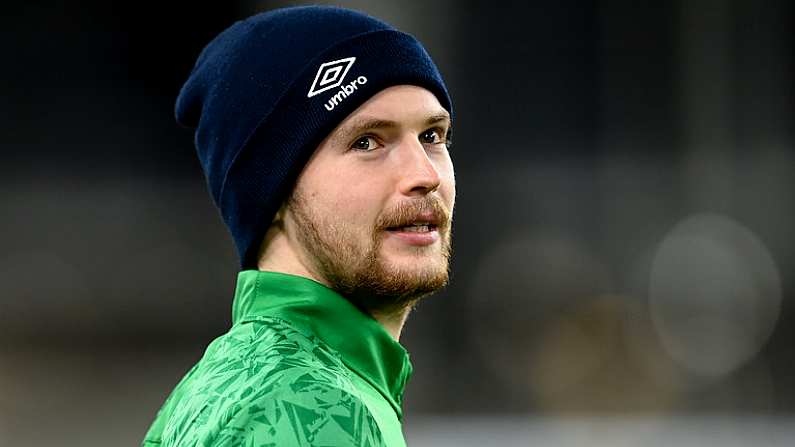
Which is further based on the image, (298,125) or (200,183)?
(200,183)

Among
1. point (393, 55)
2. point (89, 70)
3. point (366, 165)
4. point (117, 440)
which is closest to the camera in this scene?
point (366, 165)

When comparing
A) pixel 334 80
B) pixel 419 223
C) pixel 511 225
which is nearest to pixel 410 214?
pixel 419 223

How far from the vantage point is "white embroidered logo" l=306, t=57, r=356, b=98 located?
1.83 meters

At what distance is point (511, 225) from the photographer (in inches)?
262

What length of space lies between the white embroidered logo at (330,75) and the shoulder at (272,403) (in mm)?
421

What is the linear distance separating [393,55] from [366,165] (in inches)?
8.5

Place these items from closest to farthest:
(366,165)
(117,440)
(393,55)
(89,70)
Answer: (366,165)
(393,55)
(117,440)
(89,70)

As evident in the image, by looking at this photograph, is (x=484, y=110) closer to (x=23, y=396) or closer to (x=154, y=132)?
(x=154, y=132)

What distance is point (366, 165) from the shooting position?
5.80 feet

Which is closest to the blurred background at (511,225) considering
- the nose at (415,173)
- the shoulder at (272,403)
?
the nose at (415,173)

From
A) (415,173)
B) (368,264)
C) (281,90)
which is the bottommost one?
(368,264)

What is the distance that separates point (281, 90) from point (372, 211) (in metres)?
0.25

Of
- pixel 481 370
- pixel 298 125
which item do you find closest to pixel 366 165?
pixel 298 125

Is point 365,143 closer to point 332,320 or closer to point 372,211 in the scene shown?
point 372,211
